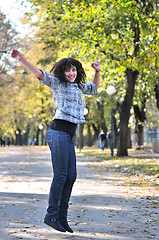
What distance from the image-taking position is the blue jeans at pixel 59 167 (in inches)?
197

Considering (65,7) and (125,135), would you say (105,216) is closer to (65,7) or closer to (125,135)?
(65,7)

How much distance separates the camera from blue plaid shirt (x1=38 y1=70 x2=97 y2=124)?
5074 mm

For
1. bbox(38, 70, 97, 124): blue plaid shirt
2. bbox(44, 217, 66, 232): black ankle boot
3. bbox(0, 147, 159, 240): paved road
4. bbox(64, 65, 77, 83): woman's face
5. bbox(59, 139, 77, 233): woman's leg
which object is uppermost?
bbox(64, 65, 77, 83): woman's face

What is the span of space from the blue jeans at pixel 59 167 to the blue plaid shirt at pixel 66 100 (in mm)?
196

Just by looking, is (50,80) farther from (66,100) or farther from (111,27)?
(111,27)

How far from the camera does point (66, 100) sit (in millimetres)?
5133

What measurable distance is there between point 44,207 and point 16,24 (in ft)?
93.1

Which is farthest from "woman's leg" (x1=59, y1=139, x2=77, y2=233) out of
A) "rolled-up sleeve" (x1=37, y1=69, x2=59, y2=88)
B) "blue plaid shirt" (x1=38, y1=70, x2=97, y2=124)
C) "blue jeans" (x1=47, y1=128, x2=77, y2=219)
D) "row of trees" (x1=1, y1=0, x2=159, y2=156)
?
"row of trees" (x1=1, y1=0, x2=159, y2=156)

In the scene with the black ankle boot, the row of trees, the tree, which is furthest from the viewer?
the row of trees

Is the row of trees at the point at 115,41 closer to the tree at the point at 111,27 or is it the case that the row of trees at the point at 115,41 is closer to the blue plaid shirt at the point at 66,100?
the tree at the point at 111,27

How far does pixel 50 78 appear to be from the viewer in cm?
512

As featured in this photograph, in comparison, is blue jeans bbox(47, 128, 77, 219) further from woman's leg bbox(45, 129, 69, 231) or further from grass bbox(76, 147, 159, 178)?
grass bbox(76, 147, 159, 178)

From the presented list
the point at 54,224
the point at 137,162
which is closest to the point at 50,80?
the point at 54,224

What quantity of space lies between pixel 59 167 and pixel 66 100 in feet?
2.36
